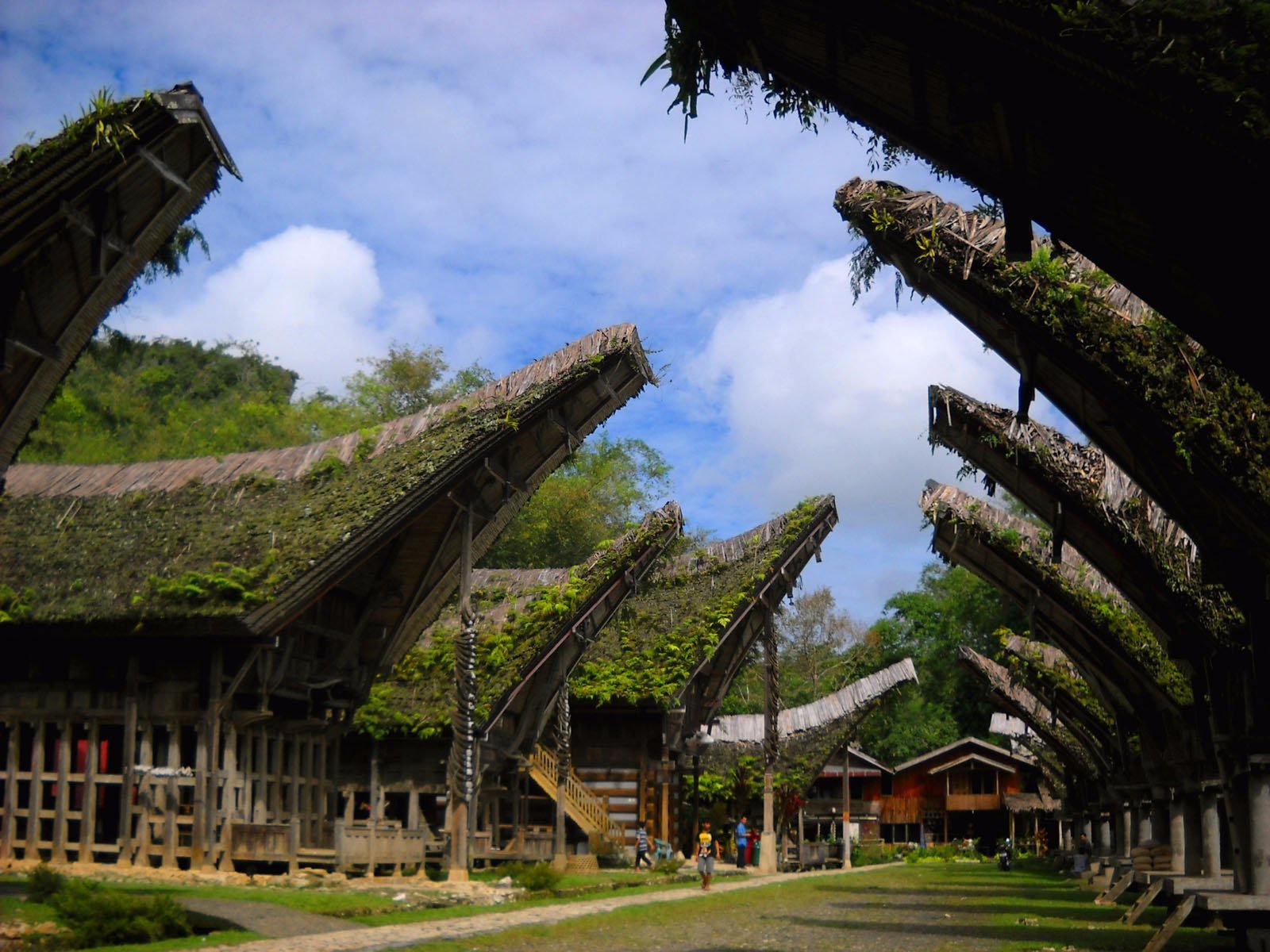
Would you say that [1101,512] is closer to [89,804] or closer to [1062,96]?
[1062,96]

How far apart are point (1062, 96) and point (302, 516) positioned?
17.3 meters

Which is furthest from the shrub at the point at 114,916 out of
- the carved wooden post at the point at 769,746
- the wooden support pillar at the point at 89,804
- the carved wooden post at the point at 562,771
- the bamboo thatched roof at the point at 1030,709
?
the bamboo thatched roof at the point at 1030,709

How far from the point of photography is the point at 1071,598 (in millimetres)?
17469

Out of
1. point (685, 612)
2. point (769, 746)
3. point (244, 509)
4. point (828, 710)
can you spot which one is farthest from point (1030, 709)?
point (244, 509)

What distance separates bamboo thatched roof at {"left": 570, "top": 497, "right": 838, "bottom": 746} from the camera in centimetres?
3084

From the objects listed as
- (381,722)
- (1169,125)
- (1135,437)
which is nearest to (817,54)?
(1169,125)

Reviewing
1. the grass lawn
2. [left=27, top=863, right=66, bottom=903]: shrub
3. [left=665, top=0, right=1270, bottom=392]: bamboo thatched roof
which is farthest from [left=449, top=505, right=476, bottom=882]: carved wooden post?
[left=665, top=0, right=1270, bottom=392]: bamboo thatched roof

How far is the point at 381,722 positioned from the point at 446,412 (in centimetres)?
667

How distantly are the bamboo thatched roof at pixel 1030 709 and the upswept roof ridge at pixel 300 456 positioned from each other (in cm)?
1376

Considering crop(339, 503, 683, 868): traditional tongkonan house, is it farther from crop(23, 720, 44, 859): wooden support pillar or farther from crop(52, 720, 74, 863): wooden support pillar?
crop(23, 720, 44, 859): wooden support pillar

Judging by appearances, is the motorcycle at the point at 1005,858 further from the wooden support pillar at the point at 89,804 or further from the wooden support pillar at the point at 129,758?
the wooden support pillar at the point at 89,804

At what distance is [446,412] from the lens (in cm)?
2211

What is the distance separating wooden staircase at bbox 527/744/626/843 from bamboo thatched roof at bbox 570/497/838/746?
6.00 feet

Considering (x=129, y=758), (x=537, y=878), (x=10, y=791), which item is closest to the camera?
(x=129, y=758)
